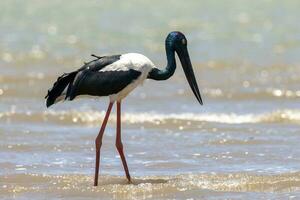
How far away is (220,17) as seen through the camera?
67.7 ft

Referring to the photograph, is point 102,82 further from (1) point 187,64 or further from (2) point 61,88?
(1) point 187,64

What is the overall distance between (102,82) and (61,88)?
1.28 feet

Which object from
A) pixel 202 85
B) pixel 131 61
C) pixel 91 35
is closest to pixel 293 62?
pixel 202 85

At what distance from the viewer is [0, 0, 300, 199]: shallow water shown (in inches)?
315

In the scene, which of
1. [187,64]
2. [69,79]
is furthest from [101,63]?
[187,64]

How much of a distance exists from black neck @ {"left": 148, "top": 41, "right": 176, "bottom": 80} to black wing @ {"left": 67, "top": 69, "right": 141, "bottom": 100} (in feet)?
0.68

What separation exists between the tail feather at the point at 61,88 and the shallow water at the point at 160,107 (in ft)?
2.18

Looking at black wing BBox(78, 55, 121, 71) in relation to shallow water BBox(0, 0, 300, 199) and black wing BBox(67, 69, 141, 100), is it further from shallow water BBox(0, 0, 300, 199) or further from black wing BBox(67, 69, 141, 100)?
shallow water BBox(0, 0, 300, 199)

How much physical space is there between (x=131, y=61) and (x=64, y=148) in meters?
1.87

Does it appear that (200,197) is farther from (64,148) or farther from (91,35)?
(91,35)

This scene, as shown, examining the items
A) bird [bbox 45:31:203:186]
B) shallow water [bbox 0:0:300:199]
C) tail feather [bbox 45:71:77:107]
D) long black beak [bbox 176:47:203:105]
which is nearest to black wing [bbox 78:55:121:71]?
bird [bbox 45:31:203:186]

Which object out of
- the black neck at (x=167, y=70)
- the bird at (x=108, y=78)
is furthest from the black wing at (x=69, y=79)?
the black neck at (x=167, y=70)

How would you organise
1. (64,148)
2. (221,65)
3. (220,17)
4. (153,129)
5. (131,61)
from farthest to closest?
(220,17)
(221,65)
(153,129)
(64,148)
(131,61)

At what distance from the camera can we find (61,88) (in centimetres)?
822
